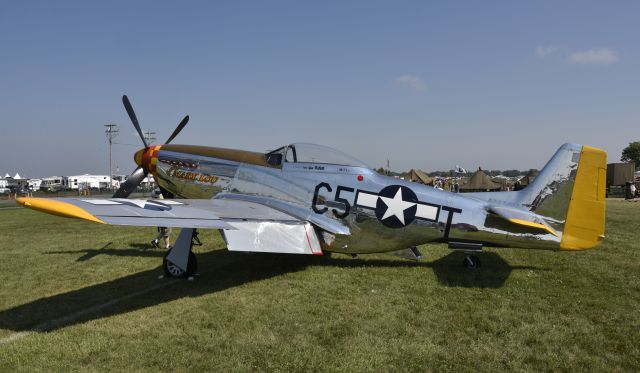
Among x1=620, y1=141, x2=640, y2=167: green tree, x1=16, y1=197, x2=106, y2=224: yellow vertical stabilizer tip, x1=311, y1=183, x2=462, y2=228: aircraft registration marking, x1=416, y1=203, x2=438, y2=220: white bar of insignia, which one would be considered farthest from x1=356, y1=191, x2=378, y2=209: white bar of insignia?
x1=620, y1=141, x2=640, y2=167: green tree

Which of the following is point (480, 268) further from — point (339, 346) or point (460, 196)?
point (339, 346)

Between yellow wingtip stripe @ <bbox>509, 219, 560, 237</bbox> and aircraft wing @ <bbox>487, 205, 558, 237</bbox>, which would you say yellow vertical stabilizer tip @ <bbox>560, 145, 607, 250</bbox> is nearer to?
yellow wingtip stripe @ <bbox>509, 219, 560, 237</bbox>

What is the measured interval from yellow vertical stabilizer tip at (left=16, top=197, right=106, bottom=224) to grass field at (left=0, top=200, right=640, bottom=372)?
1301 mm

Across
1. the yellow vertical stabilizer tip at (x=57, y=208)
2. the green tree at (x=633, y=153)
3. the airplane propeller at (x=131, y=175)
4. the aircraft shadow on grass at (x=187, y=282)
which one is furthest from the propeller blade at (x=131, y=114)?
the green tree at (x=633, y=153)

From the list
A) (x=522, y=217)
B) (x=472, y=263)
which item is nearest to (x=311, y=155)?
(x=472, y=263)

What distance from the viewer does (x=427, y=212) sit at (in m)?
6.63

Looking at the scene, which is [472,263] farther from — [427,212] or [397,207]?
[397,207]

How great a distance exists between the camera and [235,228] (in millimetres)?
5820

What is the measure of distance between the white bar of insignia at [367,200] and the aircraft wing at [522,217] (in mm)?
1861

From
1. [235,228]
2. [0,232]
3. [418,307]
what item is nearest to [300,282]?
[235,228]

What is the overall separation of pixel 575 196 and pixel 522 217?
86 centimetres

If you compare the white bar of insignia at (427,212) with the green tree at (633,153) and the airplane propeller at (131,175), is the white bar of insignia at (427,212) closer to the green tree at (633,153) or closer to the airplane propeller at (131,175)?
the airplane propeller at (131,175)

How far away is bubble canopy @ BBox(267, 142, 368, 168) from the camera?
7.27m

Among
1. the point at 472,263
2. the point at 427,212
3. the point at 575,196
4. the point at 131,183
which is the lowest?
the point at 472,263
